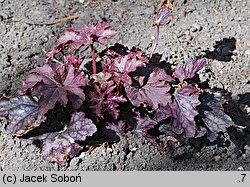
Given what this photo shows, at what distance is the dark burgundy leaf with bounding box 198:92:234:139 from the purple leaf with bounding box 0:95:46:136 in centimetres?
71

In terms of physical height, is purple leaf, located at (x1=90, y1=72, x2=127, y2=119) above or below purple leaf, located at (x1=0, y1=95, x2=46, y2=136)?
above

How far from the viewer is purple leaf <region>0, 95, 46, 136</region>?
2.38 meters

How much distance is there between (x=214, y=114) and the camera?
2.48 meters

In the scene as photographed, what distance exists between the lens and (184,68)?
2561 mm

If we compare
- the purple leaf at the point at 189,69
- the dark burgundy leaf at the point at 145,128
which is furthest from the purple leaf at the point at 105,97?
the purple leaf at the point at 189,69

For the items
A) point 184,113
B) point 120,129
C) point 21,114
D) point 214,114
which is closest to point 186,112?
point 184,113

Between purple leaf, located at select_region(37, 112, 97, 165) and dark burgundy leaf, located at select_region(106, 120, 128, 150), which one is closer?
purple leaf, located at select_region(37, 112, 97, 165)

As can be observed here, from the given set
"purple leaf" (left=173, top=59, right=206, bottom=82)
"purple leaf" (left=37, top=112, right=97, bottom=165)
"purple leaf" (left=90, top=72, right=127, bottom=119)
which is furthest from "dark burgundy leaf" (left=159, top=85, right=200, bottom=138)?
"purple leaf" (left=37, top=112, right=97, bottom=165)

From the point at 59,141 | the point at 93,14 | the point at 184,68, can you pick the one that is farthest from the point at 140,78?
the point at 93,14

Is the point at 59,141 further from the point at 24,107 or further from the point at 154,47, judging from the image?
the point at 154,47

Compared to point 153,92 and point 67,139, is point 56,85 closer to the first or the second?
point 67,139

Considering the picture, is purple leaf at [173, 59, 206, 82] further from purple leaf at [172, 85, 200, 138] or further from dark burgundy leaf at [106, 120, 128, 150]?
dark burgundy leaf at [106, 120, 128, 150]

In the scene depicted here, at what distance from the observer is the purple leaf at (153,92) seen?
236cm

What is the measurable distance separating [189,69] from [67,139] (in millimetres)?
646
